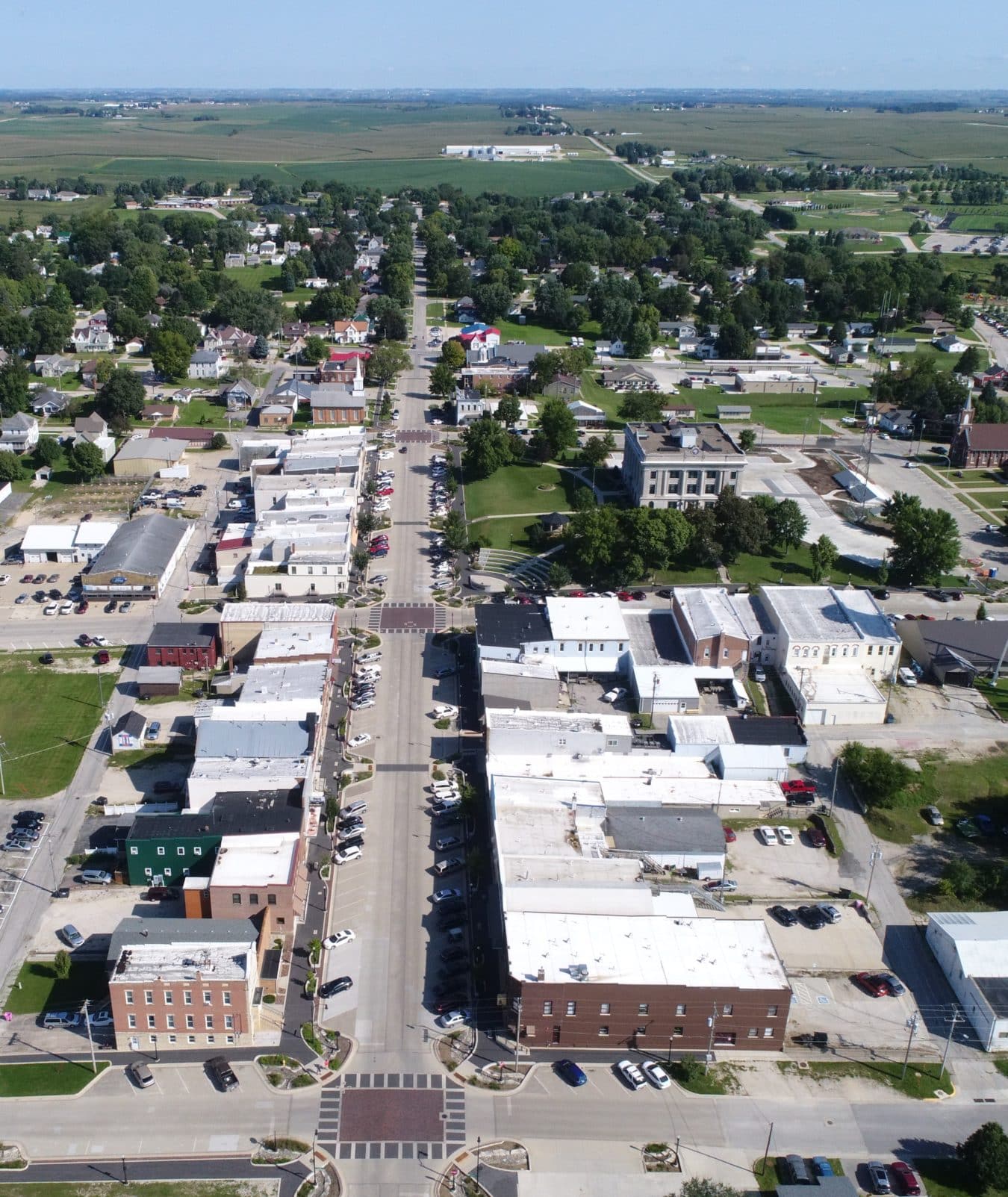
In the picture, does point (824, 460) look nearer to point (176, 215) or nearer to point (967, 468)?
point (967, 468)

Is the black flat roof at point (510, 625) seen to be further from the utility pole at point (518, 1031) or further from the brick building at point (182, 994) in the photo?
the brick building at point (182, 994)

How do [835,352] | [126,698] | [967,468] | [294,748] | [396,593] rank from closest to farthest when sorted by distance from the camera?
1. [294,748]
2. [126,698]
3. [396,593]
4. [967,468]
5. [835,352]

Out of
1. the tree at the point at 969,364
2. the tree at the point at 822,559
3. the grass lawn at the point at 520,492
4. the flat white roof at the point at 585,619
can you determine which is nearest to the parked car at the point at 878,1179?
the flat white roof at the point at 585,619

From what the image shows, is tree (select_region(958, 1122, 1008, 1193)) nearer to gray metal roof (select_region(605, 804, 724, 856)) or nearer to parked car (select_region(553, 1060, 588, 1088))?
parked car (select_region(553, 1060, 588, 1088))

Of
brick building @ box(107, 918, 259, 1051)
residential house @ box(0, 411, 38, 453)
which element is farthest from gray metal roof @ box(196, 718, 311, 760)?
residential house @ box(0, 411, 38, 453)

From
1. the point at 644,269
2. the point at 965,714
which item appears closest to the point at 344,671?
the point at 965,714

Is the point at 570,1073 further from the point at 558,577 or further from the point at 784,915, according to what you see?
the point at 558,577
